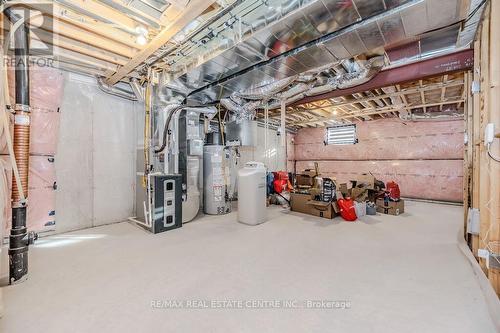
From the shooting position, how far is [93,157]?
3.92m

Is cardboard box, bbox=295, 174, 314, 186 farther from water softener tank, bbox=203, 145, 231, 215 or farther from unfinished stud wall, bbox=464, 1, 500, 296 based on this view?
unfinished stud wall, bbox=464, 1, 500, 296

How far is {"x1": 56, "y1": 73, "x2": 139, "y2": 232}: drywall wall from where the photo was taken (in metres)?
3.60

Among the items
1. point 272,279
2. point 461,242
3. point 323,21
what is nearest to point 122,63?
point 323,21

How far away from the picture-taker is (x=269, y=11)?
215 cm

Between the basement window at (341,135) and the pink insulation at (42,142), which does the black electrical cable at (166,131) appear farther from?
the basement window at (341,135)

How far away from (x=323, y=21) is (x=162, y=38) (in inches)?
67.5

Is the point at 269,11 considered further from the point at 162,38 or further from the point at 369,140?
the point at 369,140

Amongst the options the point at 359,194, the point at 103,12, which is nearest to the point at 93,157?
the point at 103,12

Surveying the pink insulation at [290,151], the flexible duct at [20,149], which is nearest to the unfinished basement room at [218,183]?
the flexible duct at [20,149]

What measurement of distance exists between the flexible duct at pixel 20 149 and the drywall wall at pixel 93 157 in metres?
1.53

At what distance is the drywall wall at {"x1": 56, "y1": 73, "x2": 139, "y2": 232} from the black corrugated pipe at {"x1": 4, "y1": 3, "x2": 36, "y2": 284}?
153 centimetres
